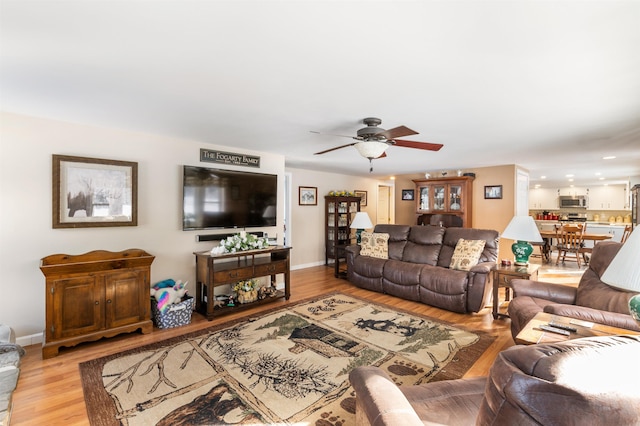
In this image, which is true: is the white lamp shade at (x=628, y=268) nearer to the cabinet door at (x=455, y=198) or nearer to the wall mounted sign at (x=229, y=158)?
the wall mounted sign at (x=229, y=158)

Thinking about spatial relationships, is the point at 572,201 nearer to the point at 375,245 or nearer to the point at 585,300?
the point at 375,245

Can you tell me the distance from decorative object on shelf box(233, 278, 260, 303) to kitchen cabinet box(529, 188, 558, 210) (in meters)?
11.0

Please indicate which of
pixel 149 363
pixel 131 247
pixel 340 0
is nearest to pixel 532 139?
pixel 340 0

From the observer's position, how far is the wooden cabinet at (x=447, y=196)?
6.39 meters

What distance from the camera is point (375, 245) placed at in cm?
518

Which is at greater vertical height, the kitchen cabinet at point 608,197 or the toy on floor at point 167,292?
the kitchen cabinet at point 608,197

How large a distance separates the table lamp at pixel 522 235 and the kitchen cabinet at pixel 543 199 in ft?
28.7

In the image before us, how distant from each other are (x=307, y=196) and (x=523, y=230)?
417 cm

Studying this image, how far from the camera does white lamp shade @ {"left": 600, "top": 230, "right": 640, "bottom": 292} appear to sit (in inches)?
47.2

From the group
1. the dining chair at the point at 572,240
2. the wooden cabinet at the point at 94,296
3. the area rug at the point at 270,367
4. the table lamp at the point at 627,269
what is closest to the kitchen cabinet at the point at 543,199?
the dining chair at the point at 572,240

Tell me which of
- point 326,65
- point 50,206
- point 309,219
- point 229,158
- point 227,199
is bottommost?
point 309,219

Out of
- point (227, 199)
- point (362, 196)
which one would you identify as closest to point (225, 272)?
point (227, 199)

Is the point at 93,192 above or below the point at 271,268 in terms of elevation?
above

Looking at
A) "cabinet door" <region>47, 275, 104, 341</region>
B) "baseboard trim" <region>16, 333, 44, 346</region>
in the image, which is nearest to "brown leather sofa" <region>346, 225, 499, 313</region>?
"cabinet door" <region>47, 275, 104, 341</region>
